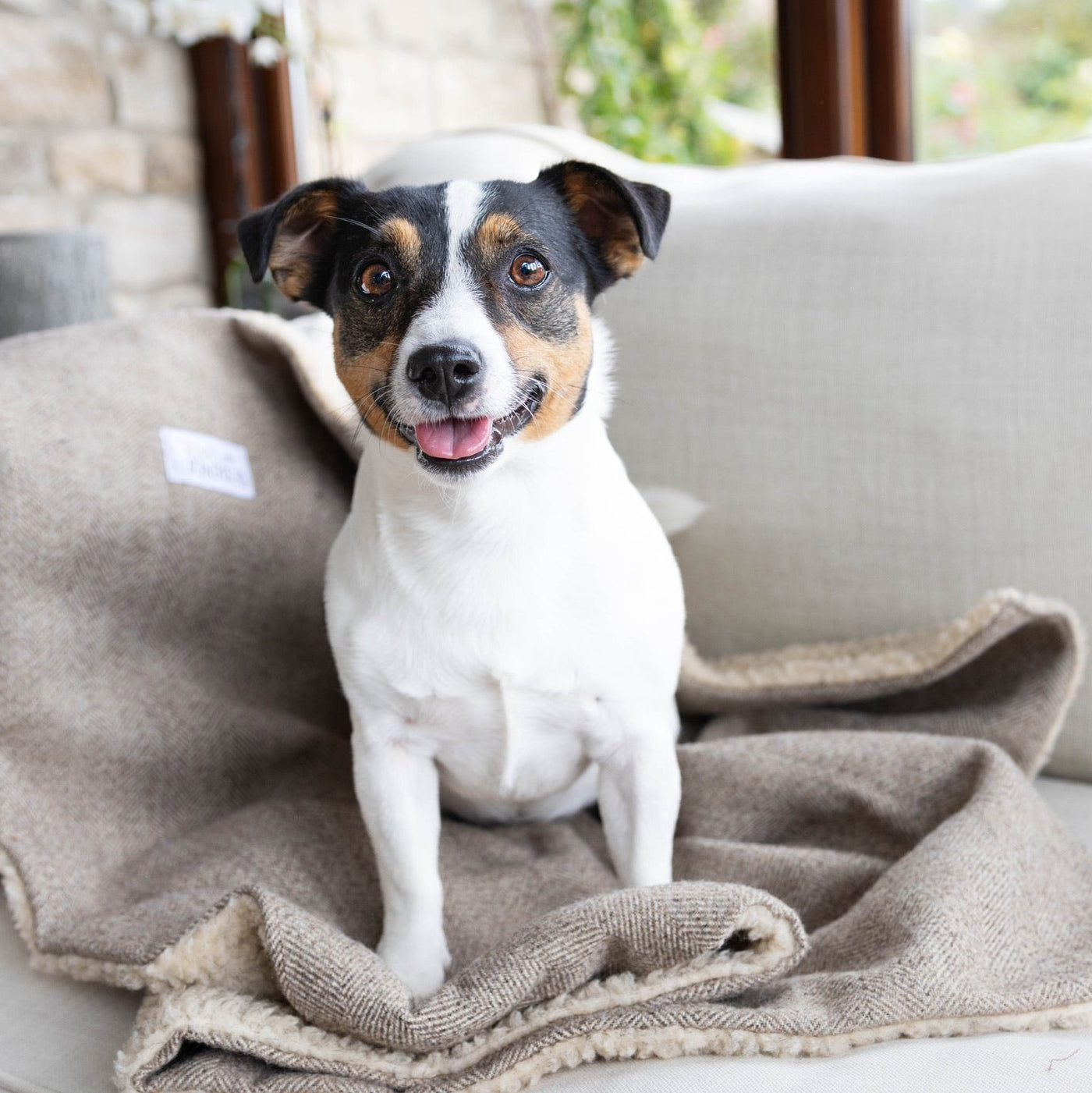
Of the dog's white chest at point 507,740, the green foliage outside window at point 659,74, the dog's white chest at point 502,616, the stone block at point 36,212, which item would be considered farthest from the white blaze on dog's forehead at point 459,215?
the stone block at point 36,212

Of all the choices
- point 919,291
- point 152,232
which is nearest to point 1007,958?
point 919,291

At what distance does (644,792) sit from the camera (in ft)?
3.89

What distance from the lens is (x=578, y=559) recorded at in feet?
3.77

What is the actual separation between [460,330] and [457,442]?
10 centimetres

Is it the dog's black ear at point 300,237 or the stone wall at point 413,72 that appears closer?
the dog's black ear at point 300,237

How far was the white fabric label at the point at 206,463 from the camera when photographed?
1368mm

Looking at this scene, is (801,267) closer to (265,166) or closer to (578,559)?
(578,559)

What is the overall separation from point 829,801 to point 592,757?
28 centimetres

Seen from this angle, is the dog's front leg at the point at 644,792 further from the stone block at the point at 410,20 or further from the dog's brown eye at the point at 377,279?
the stone block at the point at 410,20

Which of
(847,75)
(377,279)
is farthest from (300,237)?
(847,75)

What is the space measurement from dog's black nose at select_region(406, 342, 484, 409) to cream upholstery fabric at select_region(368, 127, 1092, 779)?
22.4 inches

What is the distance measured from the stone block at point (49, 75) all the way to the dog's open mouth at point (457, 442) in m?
1.82

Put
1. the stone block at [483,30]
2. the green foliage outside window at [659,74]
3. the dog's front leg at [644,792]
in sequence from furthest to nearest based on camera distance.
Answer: the stone block at [483,30] → the green foliage outside window at [659,74] → the dog's front leg at [644,792]

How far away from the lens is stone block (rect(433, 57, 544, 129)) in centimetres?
265
